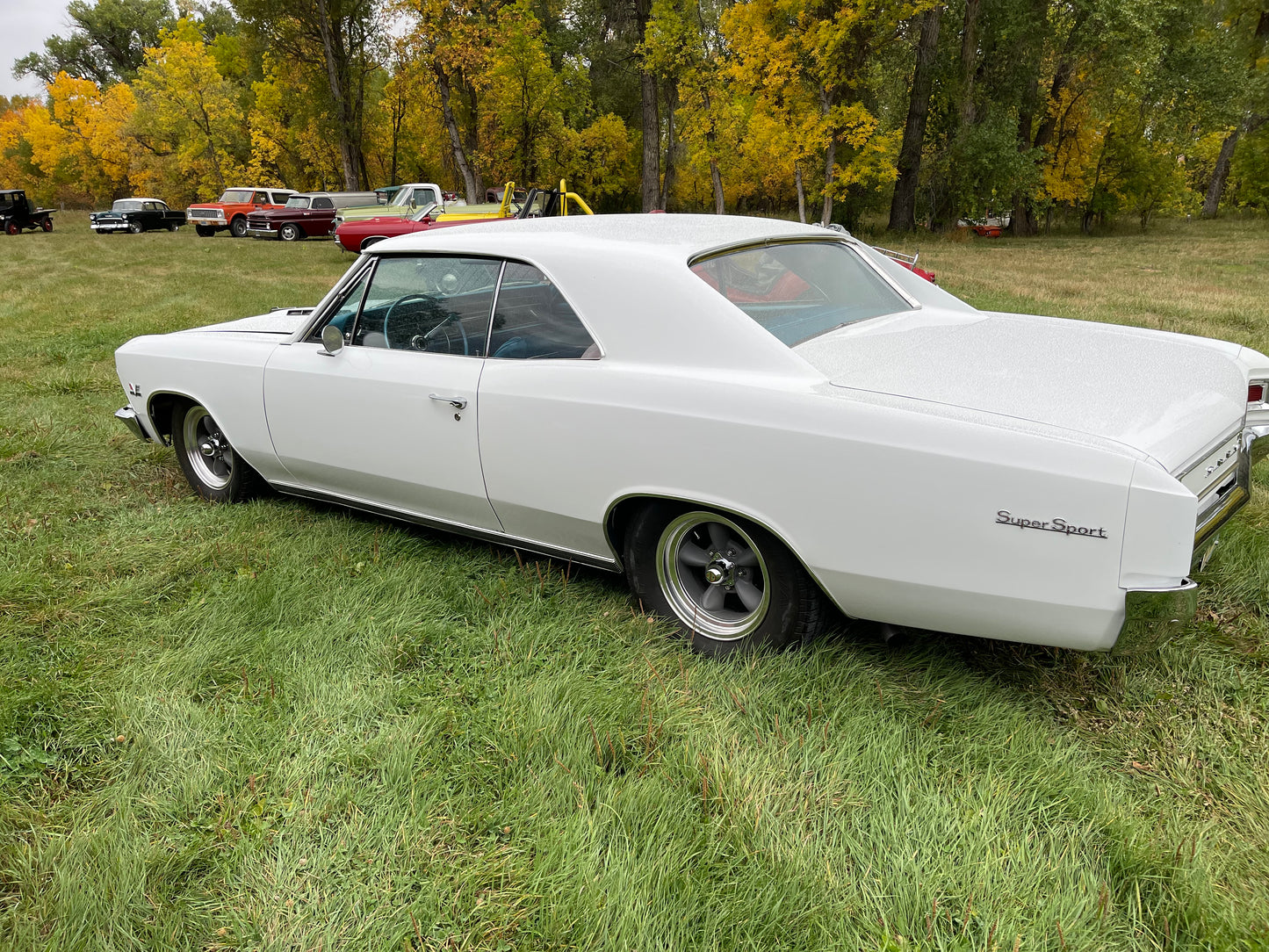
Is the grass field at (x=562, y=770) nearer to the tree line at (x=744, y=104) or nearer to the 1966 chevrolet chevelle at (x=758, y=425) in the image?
the 1966 chevrolet chevelle at (x=758, y=425)

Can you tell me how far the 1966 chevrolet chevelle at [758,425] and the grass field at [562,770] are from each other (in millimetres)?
339

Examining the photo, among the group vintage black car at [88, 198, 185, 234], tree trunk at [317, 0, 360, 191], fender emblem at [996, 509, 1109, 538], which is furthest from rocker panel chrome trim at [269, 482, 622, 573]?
vintage black car at [88, 198, 185, 234]

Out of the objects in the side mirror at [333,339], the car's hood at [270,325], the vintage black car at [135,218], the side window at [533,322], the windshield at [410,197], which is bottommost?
the vintage black car at [135,218]

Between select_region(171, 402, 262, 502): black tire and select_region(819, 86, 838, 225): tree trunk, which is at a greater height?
select_region(819, 86, 838, 225): tree trunk

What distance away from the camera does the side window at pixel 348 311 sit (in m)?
3.63

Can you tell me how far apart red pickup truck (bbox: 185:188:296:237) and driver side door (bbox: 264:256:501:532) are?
28285mm

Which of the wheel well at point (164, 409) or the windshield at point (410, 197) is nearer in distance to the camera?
the wheel well at point (164, 409)

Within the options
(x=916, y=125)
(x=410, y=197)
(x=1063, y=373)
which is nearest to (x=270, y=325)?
(x=1063, y=373)

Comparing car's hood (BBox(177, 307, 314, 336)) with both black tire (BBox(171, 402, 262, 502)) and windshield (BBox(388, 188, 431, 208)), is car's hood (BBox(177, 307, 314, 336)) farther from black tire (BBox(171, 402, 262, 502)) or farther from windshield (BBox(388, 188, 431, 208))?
windshield (BBox(388, 188, 431, 208))

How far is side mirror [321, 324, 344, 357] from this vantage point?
11.4 ft

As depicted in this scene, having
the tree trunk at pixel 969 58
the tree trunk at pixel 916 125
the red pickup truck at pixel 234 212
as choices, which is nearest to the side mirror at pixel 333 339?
the tree trunk at pixel 916 125

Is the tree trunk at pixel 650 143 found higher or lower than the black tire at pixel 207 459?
higher

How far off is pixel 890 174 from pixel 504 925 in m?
20.5

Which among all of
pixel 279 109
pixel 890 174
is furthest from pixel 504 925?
pixel 279 109
